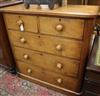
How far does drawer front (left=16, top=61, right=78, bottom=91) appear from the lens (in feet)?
4.34

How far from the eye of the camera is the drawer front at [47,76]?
1.32 meters

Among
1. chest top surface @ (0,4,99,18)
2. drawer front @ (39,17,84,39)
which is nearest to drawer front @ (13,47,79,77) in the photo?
drawer front @ (39,17,84,39)

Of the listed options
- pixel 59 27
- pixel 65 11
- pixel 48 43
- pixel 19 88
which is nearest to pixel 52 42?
pixel 48 43

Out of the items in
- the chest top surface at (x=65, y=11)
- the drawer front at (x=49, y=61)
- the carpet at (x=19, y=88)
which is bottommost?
the carpet at (x=19, y=88)

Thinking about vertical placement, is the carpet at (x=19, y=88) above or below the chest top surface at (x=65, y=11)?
below

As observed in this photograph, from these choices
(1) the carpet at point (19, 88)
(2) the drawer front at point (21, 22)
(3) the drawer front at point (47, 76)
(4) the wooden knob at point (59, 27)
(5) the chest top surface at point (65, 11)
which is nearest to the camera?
(5) the chest top surface at point (65, 11)

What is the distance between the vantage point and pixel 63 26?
101 cm

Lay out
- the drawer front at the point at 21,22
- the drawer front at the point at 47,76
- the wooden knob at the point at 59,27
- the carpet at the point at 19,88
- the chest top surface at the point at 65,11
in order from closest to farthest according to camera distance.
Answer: the chest top surface at the point at 65,11 → the wooden knob at the point at 59,27 → the drawer front at the point at 21,22 → the drawer front at the point at 47,76 → the carpet at the point at 19,88

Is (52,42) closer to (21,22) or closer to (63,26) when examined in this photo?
(63,26)

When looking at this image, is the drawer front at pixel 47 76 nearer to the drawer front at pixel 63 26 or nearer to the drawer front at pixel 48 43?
the drawer front at pixel 48 43

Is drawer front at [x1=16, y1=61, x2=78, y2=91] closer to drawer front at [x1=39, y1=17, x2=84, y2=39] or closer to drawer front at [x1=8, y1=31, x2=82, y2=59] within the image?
drawer front at [x1=8, y1=31, x2=82, y2=59]

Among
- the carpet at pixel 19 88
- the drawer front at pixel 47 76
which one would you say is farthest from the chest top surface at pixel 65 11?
the carpet at pixel 19 88

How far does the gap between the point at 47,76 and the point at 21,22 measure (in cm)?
69

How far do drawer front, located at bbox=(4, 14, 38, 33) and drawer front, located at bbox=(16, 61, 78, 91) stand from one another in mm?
502
